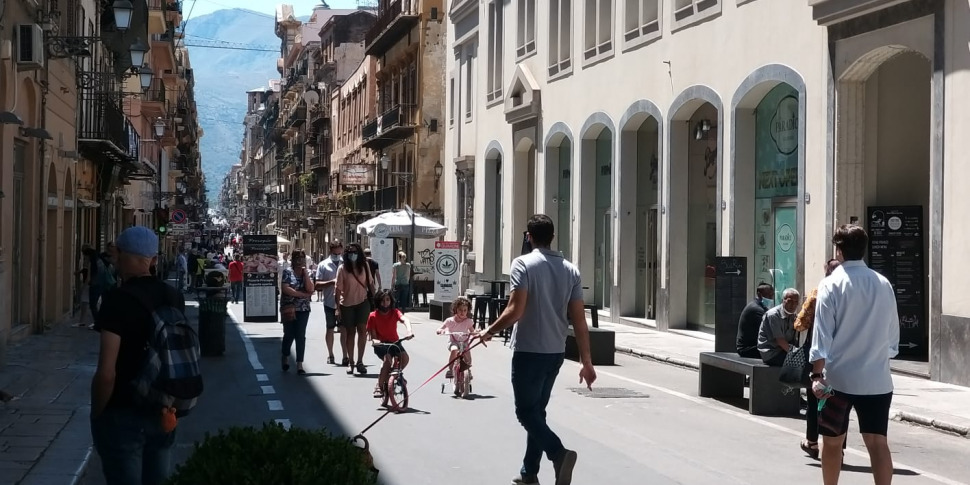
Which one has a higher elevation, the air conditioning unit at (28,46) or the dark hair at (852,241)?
the air conditioning unit at (28,46)

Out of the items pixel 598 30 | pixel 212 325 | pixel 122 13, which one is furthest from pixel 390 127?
pixel 212 325

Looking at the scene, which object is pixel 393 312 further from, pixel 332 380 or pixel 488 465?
pixel 488 465

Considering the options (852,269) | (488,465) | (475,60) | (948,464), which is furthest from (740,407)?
(475,60)

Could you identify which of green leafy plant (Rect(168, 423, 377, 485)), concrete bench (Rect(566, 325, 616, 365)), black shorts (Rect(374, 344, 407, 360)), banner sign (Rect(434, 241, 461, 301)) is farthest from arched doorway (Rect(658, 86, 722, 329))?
green leafy plant (Rect(168, 423, 377, 485))

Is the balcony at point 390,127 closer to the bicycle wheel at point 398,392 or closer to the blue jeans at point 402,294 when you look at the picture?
the blue jeans at point 402,294

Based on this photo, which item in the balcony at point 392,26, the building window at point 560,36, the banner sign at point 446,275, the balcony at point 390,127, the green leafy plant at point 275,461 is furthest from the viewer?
the balcony at point 390,127

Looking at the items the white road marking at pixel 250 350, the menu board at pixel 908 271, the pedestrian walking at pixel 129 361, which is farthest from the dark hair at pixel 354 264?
the pedestrian walking at pixel 129 361

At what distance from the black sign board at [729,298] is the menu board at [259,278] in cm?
1336

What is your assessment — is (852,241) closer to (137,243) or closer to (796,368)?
(796,368)

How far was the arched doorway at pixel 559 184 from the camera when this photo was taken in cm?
3331

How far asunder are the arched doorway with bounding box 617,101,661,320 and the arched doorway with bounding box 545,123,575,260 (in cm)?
438

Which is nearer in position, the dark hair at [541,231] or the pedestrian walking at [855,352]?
the pedestrian walking at [855,352]

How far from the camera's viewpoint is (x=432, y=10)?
49906 mm

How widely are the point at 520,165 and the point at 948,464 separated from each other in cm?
2681
